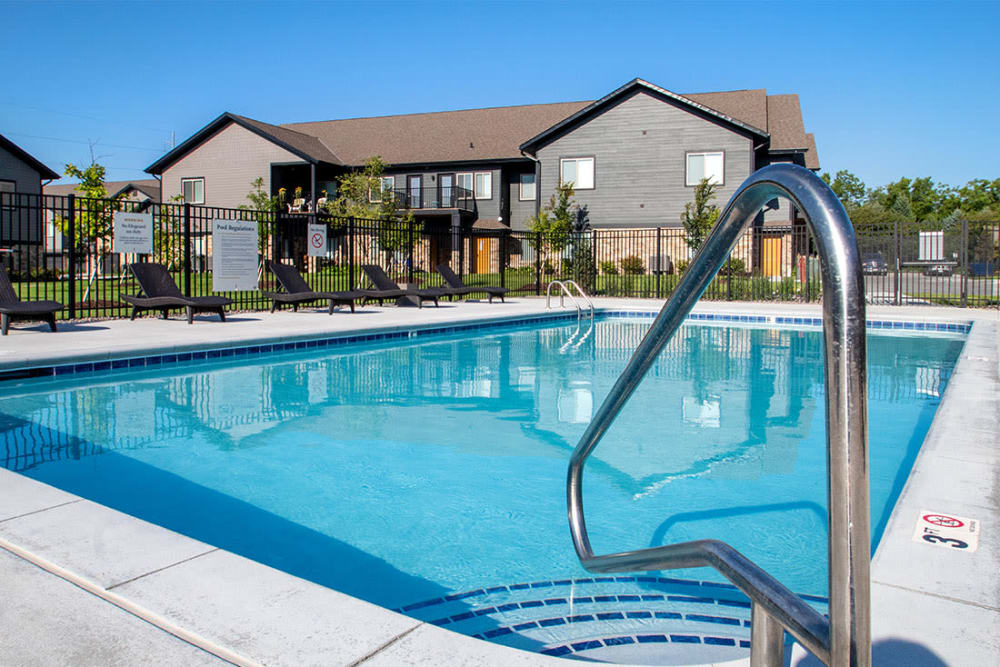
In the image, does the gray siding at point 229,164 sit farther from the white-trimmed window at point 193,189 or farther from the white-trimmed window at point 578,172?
the white-trimmed window at point 578,172

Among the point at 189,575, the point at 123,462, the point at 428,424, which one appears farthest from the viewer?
the point at 428,424

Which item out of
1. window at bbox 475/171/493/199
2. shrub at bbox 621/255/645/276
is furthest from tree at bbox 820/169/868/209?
shrub at bbox 621/255/645/276

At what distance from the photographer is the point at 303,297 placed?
14.3 m

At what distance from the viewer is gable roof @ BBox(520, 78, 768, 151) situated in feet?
90.9

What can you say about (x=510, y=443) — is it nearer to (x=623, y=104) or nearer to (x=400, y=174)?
(x=623, y=104)

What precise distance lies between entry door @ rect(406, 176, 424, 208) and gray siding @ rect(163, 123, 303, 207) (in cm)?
519

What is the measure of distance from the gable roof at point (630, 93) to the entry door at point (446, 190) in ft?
15.1

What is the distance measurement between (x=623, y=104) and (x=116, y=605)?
30.2 m

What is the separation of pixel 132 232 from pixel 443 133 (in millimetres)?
25006

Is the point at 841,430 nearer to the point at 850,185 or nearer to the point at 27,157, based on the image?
the point at 27,157

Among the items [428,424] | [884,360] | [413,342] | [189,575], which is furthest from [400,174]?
[189,575]

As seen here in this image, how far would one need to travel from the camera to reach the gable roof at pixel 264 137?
110 feet

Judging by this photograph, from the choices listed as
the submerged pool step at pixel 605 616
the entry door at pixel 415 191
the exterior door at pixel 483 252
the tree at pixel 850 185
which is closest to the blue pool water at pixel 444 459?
the submerged pool step at pixel 605 616

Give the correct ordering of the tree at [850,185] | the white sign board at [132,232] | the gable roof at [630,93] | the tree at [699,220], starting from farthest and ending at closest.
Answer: the tree at [850,185], the gable roof at [630,93], the tree at [699,220], the white sign board at [132,232]
